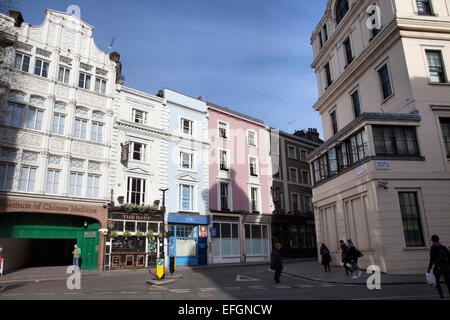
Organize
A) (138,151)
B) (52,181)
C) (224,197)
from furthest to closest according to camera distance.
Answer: (224,197) < (138,151) < (52,181)

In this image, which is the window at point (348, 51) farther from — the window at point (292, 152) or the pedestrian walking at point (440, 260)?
the pedestrian walking at point (440, 260)

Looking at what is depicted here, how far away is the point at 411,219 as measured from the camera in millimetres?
17016

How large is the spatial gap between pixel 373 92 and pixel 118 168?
19.1 m

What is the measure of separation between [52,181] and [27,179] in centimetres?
151

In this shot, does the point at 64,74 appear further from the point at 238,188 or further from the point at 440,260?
the point at 440,260

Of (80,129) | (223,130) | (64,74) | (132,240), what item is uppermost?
(64,74)

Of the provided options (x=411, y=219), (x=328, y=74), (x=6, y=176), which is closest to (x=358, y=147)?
(x=411, y=219)

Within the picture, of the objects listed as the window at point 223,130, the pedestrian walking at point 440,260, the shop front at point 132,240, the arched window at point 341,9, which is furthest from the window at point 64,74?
the pedestrian walking at point 440,260

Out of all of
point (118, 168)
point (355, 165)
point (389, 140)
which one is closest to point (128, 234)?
point (118, 168)

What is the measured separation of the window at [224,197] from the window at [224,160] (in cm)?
157

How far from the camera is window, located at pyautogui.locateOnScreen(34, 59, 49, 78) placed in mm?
23438

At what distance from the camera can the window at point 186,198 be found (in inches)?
1136

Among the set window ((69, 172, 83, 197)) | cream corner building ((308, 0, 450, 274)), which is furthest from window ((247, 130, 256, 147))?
window ((69, 172, 83, 197))

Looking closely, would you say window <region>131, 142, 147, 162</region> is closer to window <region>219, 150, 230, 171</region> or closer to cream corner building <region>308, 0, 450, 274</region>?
window <region>219, 150, 230, 171</region>
